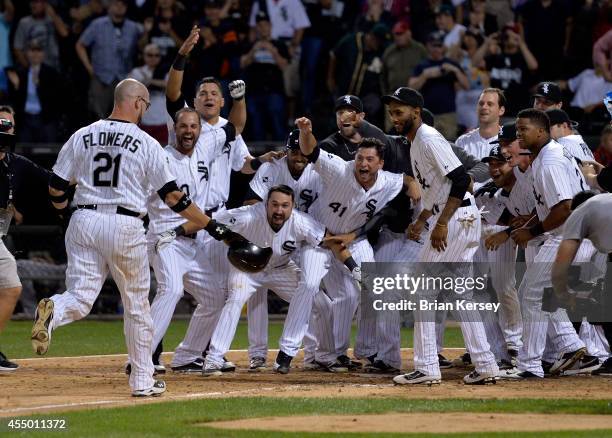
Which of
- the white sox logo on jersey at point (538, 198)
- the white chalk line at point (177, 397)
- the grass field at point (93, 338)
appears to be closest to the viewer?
the white chalk line at point (177, 397)

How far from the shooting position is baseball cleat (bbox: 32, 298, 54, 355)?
28.1ft

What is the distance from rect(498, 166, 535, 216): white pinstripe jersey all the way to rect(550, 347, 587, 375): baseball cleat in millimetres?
1295

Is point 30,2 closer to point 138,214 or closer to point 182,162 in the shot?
point 182,162

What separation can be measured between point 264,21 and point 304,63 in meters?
0.82

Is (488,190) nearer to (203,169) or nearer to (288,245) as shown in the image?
(288,245)

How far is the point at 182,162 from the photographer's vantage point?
10922 mm

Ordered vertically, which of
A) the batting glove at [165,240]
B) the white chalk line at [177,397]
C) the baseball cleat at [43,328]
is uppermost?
the batting glove at [165,240]

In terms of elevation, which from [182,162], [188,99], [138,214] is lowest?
[138,214]

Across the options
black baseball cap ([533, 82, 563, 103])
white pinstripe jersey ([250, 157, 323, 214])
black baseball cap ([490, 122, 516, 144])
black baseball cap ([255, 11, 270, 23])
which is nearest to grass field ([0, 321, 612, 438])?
black baseball cap ([490, 122, 516, 144])

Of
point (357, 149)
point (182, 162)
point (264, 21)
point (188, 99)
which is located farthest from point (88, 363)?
point (264, 21)

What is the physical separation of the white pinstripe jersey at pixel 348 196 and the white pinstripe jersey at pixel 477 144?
38.8 inches

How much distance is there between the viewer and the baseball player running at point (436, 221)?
953 centimetres

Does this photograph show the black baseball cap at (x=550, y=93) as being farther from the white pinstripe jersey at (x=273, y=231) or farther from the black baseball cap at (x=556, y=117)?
the white pinstripe jersey at (x=273, y=231)

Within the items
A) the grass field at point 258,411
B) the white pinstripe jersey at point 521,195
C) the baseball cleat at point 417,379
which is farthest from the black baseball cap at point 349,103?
the grass field at point 258,411
